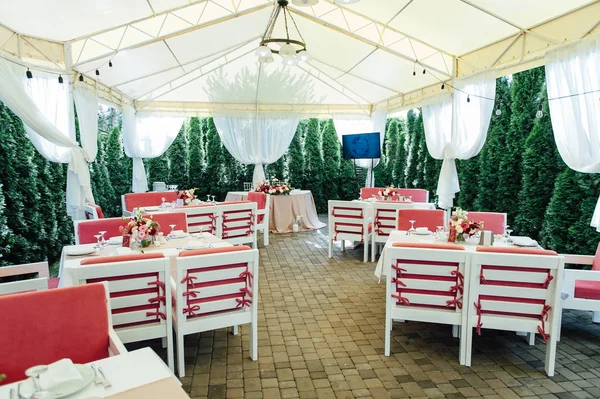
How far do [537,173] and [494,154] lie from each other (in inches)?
40.7

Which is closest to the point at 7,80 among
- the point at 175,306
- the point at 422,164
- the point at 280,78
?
the point at 175,306

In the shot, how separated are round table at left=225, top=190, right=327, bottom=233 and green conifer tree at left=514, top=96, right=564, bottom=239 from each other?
4.63m

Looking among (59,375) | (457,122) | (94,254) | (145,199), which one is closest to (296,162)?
(145,199)

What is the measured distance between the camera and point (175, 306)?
291 cm

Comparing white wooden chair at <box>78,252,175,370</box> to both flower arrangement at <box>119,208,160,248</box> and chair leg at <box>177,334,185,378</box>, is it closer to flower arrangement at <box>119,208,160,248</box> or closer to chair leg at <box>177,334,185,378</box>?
chair leg at <box>177,334,185,378</box>

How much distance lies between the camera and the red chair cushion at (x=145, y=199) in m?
7.23

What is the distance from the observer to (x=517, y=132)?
6.00 metres

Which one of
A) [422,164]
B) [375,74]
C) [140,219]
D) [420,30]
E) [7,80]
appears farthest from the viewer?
[422,164]

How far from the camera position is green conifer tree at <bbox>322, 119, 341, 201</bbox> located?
465 inches

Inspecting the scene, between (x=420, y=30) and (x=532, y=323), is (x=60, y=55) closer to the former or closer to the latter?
(x=420, y=30)

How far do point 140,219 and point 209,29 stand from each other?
420 centimetres

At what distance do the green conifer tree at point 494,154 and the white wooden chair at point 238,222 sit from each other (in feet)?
13.0

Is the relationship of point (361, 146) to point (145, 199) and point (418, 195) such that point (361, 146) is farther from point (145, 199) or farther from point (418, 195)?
point (145, 199)

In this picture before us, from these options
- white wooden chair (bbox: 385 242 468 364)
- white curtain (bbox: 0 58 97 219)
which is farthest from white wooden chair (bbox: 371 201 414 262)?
white curtain (bbox: 0 58 97 219)
